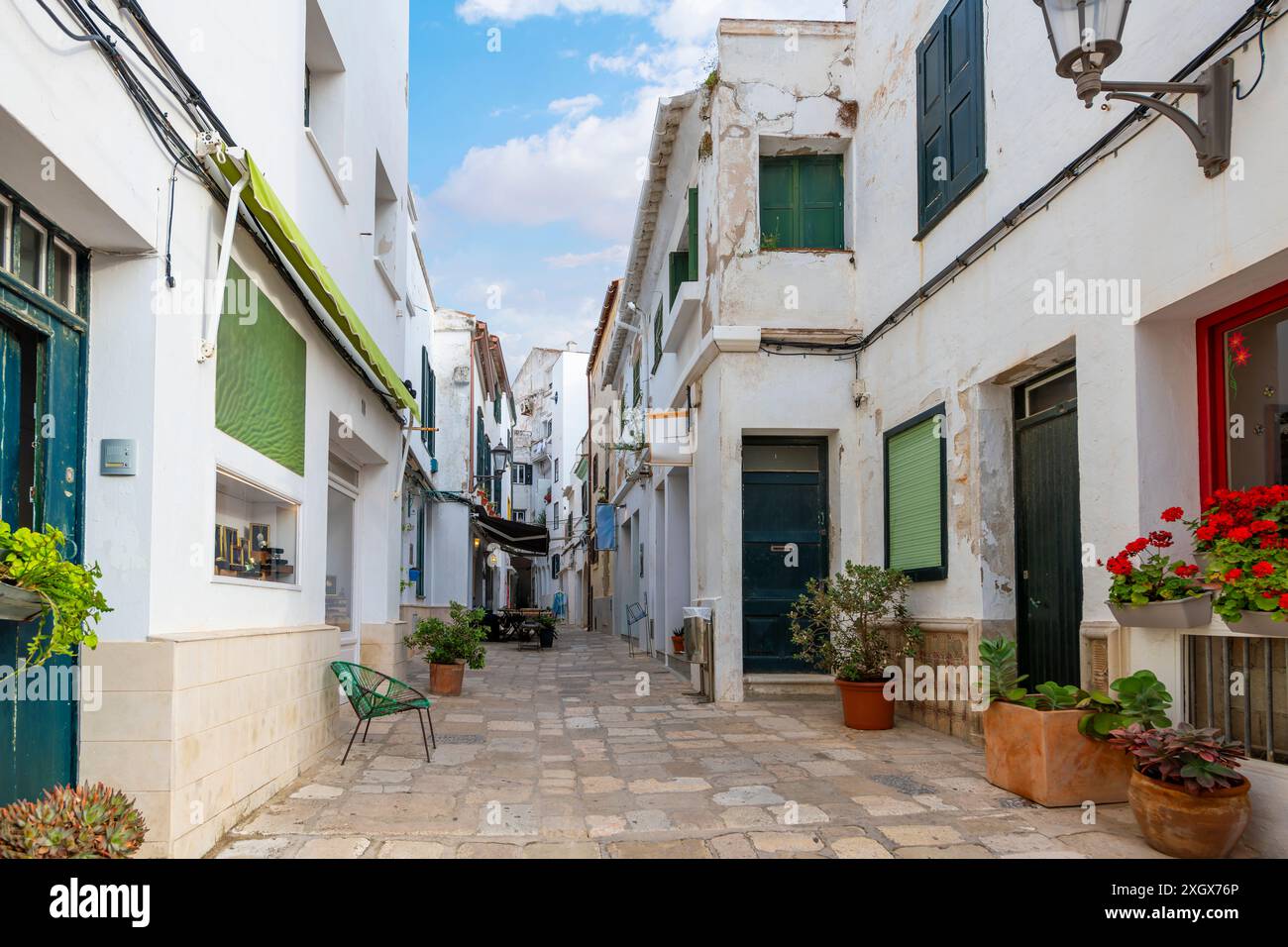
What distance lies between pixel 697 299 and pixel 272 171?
5.97 meters

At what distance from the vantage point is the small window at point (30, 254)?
373 cm

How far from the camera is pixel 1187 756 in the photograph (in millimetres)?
4305

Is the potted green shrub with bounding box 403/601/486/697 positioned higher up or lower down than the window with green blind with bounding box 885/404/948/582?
lower down

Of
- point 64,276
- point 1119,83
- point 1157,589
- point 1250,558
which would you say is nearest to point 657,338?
point 1119,83

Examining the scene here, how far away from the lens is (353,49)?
846 centimetres

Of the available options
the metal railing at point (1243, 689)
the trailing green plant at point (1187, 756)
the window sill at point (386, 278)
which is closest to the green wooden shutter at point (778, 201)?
the window sill at point (386, 278)

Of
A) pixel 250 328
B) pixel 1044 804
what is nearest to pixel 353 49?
pixel 250 328

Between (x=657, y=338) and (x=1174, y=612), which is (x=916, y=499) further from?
(x=657, y=338)

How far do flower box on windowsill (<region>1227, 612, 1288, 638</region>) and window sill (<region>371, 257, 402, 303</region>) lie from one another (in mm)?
7930

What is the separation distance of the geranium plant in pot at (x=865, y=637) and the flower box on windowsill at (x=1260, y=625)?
3.94 meters

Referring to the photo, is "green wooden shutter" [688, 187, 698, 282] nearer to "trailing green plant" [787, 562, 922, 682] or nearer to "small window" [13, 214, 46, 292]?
"trailing green plant" [787, 562, 922, 682]

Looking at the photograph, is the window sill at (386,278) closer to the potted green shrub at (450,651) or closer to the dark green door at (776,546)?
the potted green shrub at (450,651)

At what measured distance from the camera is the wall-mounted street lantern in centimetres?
457

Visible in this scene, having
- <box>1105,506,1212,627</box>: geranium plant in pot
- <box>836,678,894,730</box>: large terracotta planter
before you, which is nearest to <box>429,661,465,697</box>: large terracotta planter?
<box>836,678,894,730</box>: large terracotta planter
